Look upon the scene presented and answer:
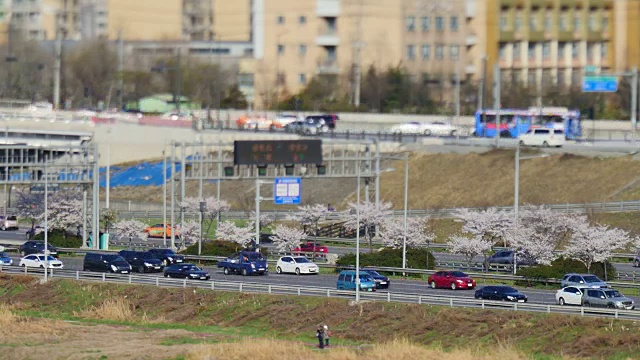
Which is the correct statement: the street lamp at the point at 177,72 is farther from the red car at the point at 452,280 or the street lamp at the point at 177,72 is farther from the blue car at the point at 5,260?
the red car at the point at 452,280

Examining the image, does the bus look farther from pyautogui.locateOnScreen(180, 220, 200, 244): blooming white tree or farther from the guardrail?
the guardrail

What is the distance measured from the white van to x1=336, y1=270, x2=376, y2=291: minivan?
135ft

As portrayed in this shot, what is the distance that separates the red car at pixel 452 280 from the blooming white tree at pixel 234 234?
19.6m

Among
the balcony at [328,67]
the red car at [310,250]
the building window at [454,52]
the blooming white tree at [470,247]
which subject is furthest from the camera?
the balcony at [328,67]

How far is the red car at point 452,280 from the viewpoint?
72188 millimetres

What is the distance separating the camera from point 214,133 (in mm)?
126625

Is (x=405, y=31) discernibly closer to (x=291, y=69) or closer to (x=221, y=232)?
(x=291, y=69)

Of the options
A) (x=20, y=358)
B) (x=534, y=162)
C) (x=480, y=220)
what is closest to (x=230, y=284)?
(x=20, y=358)

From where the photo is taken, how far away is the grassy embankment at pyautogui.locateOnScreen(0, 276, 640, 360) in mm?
58188

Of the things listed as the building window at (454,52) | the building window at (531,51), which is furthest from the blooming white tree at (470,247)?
the building window at (531,51)

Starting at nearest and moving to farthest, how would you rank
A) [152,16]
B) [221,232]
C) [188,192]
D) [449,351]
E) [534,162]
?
[449,351], [221,232], [534,162], [188,192], [152,16]

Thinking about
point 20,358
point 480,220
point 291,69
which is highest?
point 291,69

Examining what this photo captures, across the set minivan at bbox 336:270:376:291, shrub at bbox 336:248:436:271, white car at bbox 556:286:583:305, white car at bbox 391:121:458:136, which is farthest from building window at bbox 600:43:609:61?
white car at bbox 556:286:583:305

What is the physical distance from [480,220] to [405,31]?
166ft
